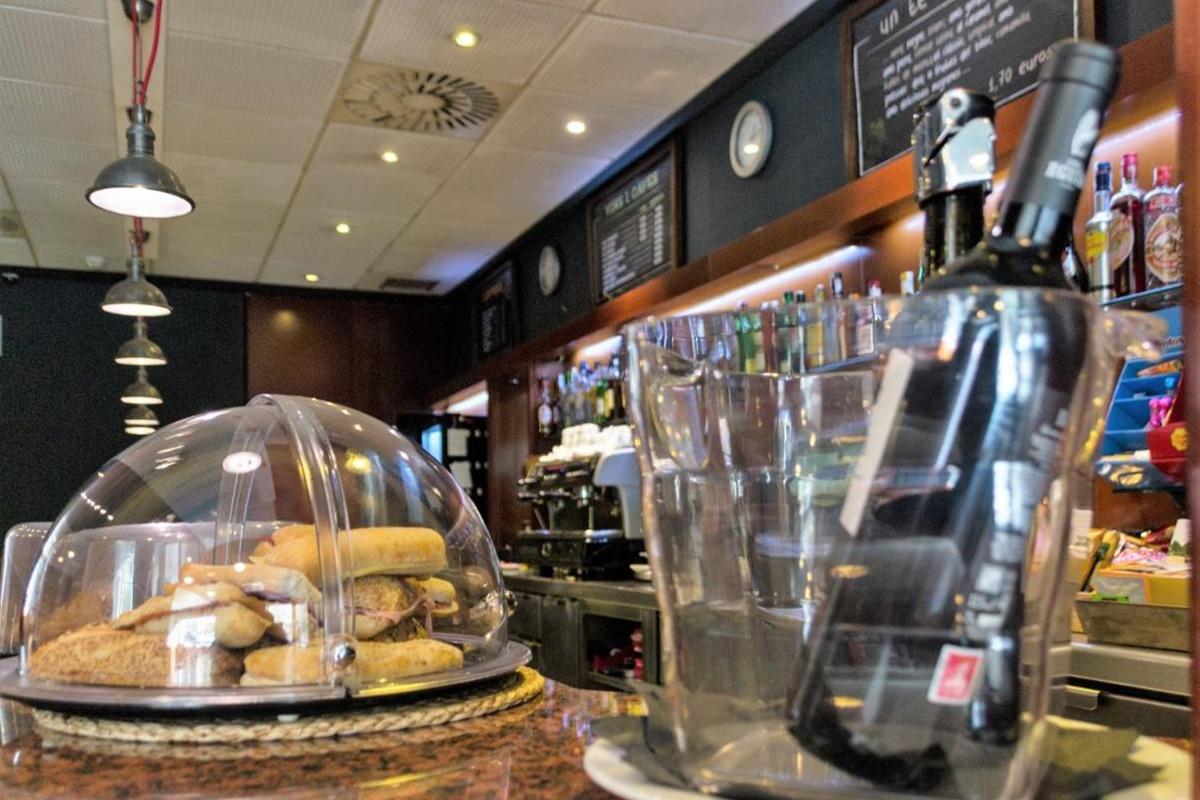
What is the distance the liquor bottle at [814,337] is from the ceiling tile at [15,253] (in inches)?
276

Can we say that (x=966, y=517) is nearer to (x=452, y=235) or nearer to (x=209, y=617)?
(x=209, y=617)

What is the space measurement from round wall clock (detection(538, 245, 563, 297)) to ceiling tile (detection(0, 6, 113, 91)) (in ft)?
8.56

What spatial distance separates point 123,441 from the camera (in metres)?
7.35

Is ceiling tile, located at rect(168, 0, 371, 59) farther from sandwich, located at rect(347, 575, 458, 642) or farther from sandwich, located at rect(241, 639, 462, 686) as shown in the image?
sandwich, located at rect(241, 639, 462, 686)

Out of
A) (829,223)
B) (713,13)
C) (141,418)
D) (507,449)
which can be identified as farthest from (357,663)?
(141,418)

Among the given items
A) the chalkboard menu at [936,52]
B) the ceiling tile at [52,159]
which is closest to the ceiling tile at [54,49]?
the ceiling tile at [52,159]

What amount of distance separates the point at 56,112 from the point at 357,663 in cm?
437

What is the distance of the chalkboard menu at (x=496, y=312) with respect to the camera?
6.71 m

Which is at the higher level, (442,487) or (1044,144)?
(1044,144)

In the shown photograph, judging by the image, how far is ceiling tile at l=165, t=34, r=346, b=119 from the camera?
380 centimetres

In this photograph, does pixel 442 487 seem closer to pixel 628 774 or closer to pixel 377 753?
pixel 377 753

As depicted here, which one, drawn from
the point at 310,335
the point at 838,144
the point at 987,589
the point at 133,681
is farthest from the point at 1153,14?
the point at 310,335

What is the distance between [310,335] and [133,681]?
7.25m

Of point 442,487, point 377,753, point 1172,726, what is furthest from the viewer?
point 1172,726
